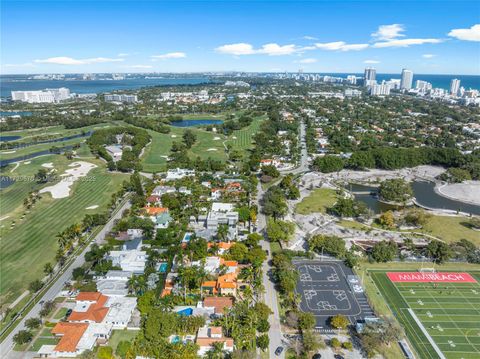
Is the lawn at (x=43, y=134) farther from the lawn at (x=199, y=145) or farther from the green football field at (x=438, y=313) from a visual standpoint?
the green football field at (x=438, y=313)

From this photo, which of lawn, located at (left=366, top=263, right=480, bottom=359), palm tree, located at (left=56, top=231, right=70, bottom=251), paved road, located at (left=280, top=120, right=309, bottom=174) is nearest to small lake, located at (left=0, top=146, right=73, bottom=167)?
palm tree, located at (left=56, top=231, right=70, bottom=251)

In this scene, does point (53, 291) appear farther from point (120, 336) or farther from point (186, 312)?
point (186, 312)

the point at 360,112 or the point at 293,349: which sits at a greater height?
the point at 360,112

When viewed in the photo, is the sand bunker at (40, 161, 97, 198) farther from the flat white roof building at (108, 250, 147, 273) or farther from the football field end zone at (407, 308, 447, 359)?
the football field end zone at (407, 308, 447, 359)

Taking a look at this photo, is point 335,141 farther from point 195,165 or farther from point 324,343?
point 324,343

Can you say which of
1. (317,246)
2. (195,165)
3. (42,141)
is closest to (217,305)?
(317,246)

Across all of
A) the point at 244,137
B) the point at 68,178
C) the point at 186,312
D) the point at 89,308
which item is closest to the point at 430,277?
the point at 186,312
